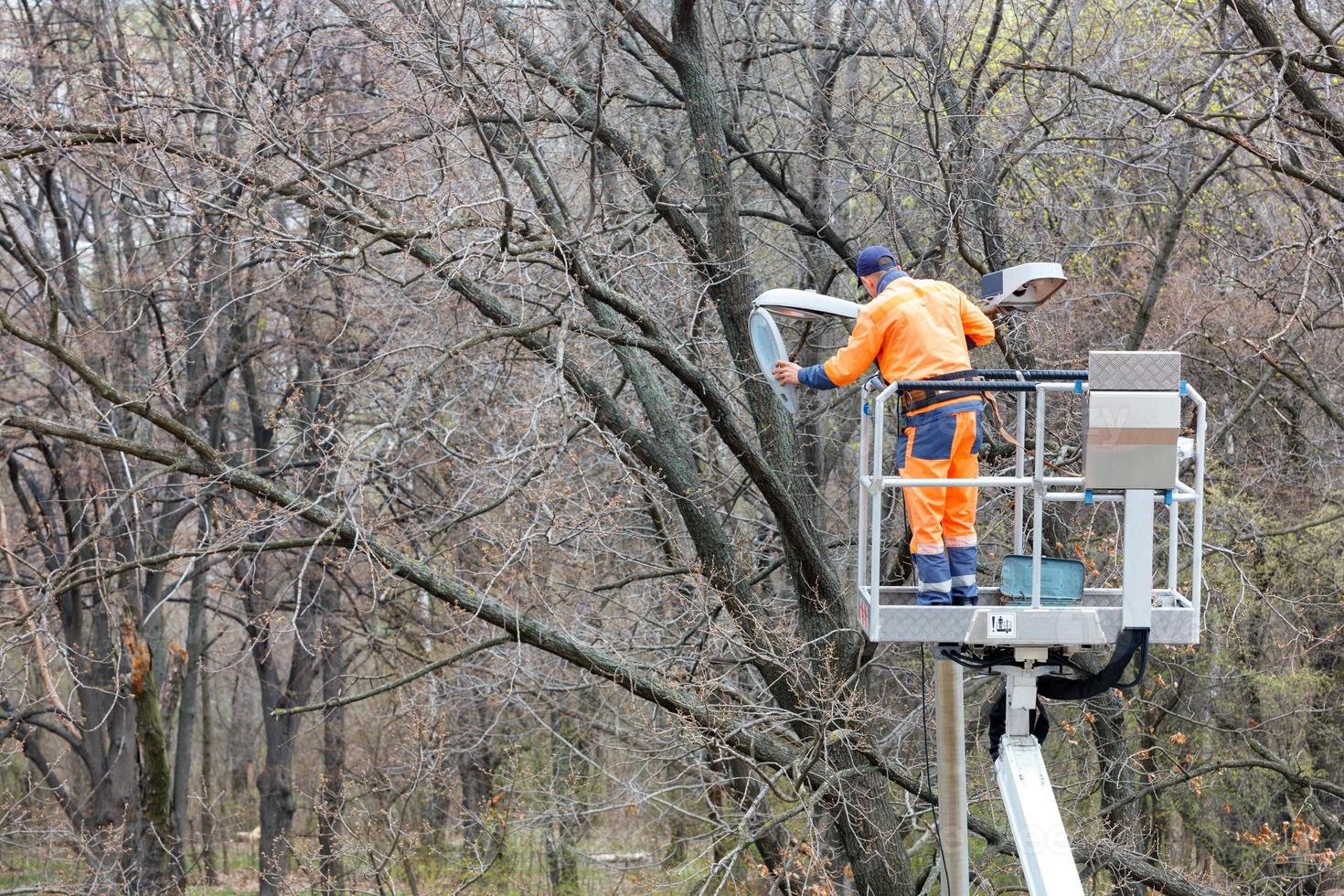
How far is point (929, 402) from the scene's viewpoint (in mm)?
6262

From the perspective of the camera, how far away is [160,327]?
15398 mm

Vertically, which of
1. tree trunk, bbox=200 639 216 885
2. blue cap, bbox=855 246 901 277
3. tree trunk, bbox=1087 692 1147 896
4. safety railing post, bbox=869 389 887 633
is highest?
blue cap, bbox=855 246 901 277

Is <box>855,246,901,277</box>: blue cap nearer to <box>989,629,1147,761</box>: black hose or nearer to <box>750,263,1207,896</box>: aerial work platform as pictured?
<box>750,263,1207,896</box>: aerial work platform

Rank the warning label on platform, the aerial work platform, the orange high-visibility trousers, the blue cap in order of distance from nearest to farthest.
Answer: the aerial work platform
the warning label on platform
the orange high-visibility trousers
the blue cap

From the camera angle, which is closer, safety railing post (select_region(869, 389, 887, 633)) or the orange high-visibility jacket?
safety railing post (select_region(869, 389, 887, 633))

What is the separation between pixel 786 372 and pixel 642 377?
388cm

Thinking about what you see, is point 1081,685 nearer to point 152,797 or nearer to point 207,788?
A: point 152,797

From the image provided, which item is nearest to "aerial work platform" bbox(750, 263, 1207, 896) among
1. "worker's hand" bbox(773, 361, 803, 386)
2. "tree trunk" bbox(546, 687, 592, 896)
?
"worker's hand" bbox(773, 361, 803, 386)

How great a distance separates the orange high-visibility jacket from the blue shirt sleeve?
0.04 m

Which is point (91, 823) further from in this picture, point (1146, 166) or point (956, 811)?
point (1146, 166)

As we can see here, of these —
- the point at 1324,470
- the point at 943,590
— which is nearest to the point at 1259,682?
the point at 1324,470

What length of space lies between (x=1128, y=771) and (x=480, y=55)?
7781mm

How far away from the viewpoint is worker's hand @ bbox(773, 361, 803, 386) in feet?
22.5

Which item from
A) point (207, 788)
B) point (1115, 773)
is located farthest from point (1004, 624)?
point (207, 788)
